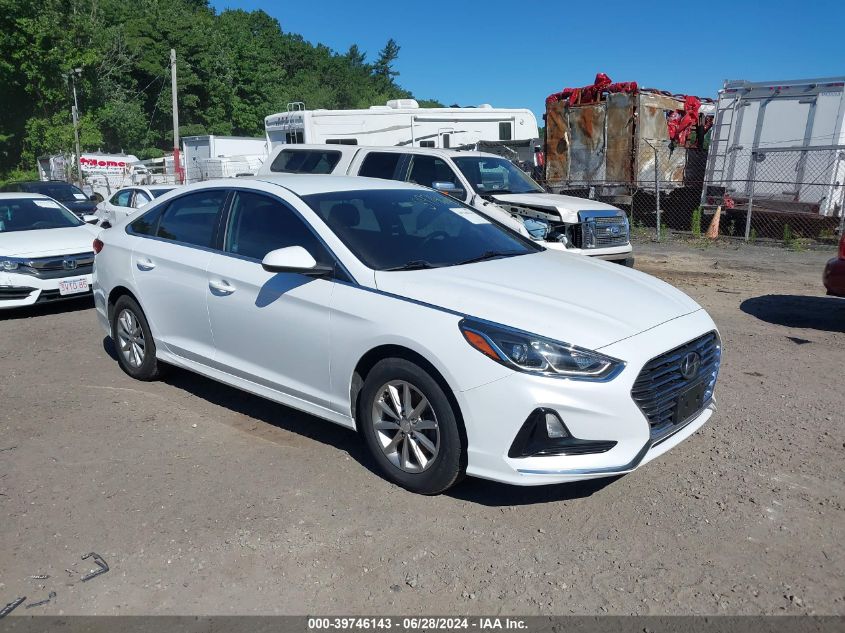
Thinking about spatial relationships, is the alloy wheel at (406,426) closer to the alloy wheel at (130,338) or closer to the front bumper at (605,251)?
the alloy wheel at (130,338)

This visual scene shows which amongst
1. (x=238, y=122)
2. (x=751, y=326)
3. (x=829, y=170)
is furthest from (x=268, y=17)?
(x=751, y=326)

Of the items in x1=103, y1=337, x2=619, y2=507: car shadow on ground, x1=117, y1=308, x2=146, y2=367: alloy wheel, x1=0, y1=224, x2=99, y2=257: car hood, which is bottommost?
x1=103, y1=337, x2=619, y2=507: car shadow on ground

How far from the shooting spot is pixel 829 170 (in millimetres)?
14461

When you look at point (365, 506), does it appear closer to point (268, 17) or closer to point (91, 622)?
point (91, 622)

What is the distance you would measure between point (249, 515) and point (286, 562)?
53cm

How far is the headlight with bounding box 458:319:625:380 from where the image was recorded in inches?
136

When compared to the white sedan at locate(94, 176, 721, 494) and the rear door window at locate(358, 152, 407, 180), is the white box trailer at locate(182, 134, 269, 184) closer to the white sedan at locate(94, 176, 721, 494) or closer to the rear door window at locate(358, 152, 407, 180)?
the rear door window at locate(358, 152, 407, 180)

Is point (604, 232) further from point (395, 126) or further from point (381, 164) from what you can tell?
point (395, 126)

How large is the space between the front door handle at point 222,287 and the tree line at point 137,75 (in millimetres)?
43390

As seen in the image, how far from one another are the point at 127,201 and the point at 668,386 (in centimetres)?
1271

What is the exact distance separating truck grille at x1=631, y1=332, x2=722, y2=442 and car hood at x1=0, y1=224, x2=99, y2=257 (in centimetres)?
765

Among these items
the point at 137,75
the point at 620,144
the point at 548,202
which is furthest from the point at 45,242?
the point at 137,75

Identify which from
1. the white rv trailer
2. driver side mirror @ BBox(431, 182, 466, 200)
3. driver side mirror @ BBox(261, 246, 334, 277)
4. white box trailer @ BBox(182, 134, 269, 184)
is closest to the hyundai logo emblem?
driver side mirror @ BBox(261, 246, 334, 277)

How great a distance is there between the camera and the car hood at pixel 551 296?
360cm
